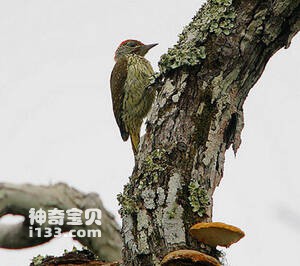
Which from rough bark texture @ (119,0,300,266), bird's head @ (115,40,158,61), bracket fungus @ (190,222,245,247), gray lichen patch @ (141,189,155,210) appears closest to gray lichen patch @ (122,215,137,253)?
rough bark texture @ (119,0,300,266)

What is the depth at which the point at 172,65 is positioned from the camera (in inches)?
121

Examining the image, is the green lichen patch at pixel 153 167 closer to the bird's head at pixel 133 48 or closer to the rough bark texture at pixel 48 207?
the rough bark texture at pixel 48 207

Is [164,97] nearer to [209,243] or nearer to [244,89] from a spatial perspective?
[244,89]

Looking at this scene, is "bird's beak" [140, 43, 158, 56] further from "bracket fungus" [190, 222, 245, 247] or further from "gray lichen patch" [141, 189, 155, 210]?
"bracket fungus" [190, 222, 245, 247]

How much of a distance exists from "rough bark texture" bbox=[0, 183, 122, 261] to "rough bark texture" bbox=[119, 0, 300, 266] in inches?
29.0

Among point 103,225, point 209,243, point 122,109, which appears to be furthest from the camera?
point 122,109

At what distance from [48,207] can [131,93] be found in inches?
135

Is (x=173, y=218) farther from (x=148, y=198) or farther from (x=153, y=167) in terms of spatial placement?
(x=153, y=167)

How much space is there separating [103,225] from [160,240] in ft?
4.86

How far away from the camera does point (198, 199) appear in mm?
2699

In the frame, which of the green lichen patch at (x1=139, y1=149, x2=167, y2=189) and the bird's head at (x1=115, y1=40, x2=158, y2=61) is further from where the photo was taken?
the bird's head at (x1=115, y1=40, x2=158, y2=61)

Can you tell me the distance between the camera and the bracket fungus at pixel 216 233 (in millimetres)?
2396

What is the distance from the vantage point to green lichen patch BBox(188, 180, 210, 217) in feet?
8.86

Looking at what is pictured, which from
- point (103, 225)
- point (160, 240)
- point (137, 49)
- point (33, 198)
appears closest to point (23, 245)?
point (33, 198)
